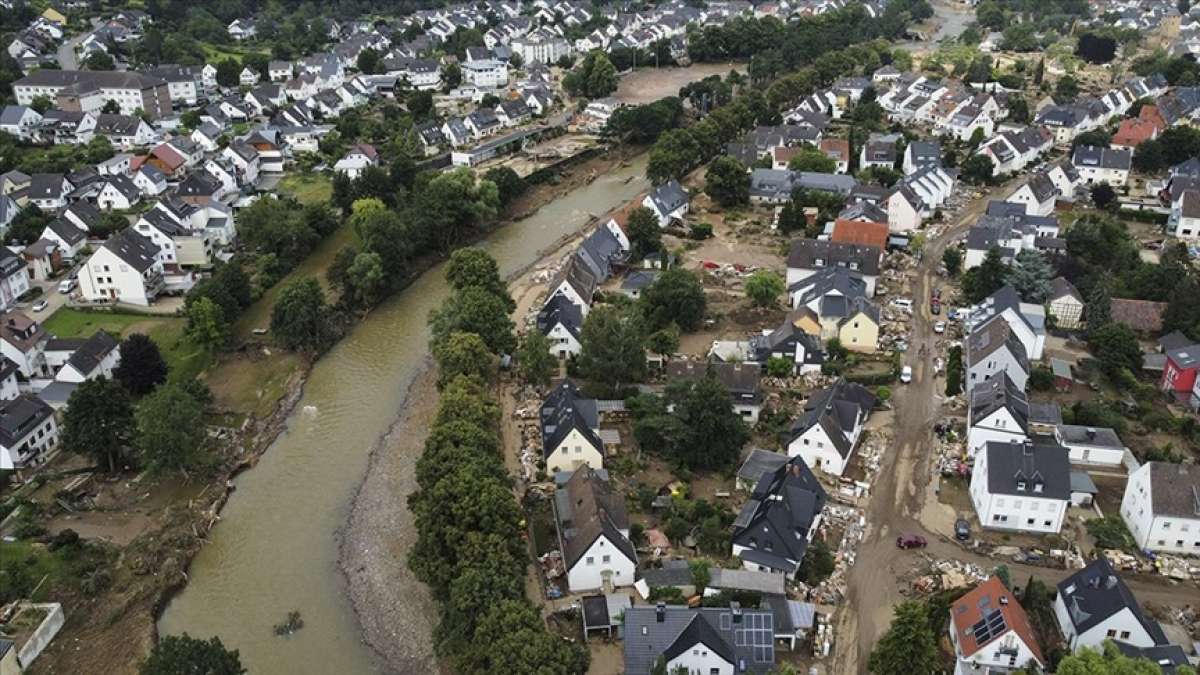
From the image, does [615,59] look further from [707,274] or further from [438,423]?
[438,423]

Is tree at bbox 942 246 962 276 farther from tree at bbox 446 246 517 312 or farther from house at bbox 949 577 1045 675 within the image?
house at bbox 949 577 1045 675

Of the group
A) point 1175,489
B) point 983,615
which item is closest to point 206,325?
point 983,615

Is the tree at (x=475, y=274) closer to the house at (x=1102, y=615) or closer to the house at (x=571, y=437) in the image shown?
the house at (x=571, y=437)

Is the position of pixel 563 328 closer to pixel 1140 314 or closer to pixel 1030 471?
pixel 1030 471

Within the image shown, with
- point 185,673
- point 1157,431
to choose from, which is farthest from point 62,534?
point 1157,431

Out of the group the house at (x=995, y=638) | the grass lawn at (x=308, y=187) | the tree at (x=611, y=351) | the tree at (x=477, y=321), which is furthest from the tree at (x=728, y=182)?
the house at (x=995, y=638)
